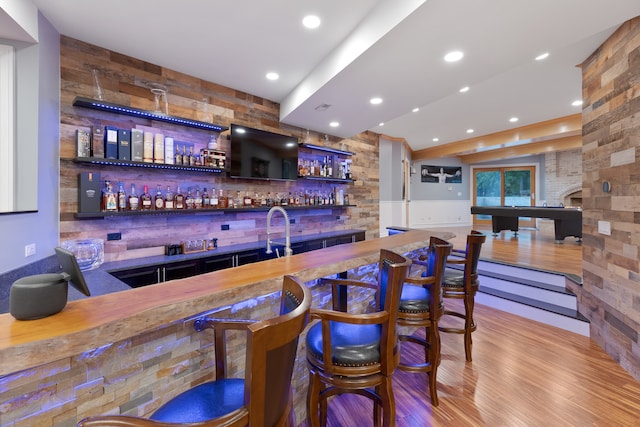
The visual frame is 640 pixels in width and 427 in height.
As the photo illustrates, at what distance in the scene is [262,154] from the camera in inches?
158

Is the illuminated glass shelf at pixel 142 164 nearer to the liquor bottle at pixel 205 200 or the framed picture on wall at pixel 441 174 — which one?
the liquor bottle at pixel 205 200

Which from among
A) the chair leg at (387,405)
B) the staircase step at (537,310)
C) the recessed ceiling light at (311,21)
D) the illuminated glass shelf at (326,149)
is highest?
the recessed ceiling light at (311,21)

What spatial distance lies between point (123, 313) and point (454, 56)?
3074mm

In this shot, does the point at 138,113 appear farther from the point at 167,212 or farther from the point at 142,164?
the point at 167,212

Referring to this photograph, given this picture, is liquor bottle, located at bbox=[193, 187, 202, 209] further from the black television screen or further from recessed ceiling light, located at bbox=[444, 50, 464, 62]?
recessed ceiling light, located at bbox=[444, 50, 464, 62]

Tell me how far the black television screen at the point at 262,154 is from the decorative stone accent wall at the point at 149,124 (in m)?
0.22

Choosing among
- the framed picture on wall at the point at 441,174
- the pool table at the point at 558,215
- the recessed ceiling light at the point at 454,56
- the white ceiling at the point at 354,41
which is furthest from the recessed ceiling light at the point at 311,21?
the framed picture on wall at the point at 441,174

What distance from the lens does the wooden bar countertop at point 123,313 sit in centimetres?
73

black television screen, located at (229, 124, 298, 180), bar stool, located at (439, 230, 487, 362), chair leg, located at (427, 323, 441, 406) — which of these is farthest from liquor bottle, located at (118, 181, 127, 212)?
bar stool, located at (439, 230, 487, 362)

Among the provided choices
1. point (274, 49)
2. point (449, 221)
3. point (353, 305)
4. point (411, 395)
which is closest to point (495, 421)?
point (411, 395)

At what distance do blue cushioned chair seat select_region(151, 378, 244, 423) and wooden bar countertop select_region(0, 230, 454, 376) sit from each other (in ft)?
0.84

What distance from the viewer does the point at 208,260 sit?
10.7 feet

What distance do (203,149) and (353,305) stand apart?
2648 mm

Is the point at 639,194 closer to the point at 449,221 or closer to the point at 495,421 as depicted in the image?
the point at 495,421
